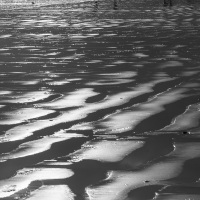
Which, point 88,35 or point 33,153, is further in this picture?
point 88,35

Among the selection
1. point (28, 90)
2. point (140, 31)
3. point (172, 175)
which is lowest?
point (140, 31)

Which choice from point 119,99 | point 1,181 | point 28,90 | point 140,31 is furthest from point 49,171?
point 140,31

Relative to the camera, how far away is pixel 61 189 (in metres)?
4.17

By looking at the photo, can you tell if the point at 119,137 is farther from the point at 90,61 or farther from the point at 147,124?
the point at 90,61

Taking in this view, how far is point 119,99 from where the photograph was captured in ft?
24.6

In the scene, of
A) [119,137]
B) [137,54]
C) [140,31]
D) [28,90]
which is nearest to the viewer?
[119,137]

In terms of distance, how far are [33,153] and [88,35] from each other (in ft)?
36.4

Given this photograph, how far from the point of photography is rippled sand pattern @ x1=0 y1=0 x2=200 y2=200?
14.1 feet

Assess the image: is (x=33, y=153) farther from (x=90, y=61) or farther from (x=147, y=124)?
(x=90, y=61)

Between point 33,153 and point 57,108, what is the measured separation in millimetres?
1894

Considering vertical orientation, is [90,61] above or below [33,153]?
below

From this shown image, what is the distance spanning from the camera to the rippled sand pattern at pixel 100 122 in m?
4.30

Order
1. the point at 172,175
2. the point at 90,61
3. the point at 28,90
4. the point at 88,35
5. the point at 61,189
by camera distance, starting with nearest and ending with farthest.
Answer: the point at 61,189, the point at 172,175, the point at 28,90, the point at 90,61, the point at 88,35

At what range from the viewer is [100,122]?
6297mm
